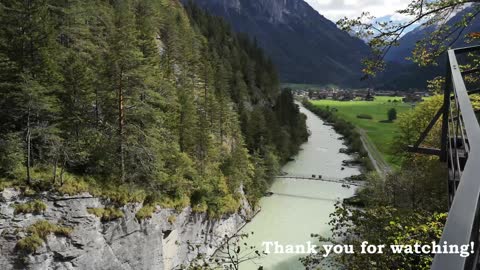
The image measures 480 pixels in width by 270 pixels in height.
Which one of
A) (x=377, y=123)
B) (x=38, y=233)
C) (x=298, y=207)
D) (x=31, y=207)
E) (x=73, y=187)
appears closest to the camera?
(x=38, y=233)

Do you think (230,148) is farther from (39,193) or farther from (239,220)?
(39,193)

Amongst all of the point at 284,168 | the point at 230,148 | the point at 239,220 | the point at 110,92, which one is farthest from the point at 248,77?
the point at 110,92

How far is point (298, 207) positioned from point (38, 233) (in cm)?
3187

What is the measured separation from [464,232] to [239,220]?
3860cm

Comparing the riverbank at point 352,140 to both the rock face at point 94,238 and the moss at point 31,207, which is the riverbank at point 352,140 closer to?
the rock face at point 94,238

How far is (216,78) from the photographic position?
172 feet

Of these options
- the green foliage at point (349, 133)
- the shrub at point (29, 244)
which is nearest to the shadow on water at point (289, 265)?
the shrub at point (29, 244)

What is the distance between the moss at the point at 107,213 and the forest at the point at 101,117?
31.0 inches

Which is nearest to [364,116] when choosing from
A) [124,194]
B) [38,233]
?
[124,194]

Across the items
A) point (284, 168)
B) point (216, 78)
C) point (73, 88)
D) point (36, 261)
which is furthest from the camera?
point (284, 168)

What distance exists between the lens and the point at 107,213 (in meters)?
22.1

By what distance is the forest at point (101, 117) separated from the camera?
67.5 feet

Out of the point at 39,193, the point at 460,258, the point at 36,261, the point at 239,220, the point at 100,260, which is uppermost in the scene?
the point at 460,258

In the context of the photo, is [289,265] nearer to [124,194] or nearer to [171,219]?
[171,219]
